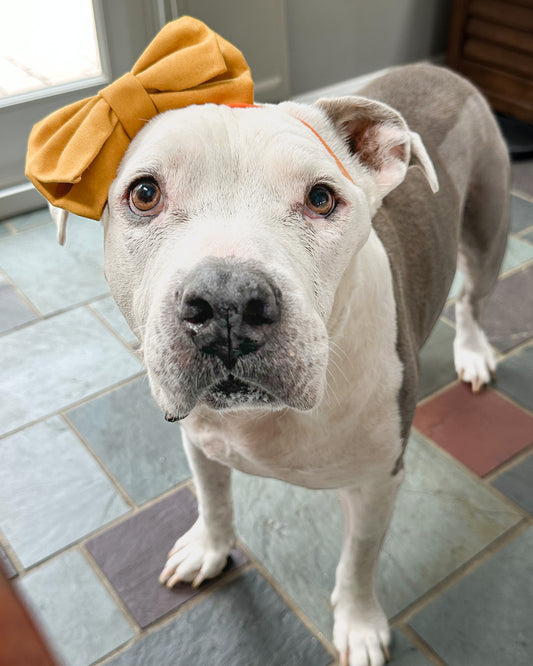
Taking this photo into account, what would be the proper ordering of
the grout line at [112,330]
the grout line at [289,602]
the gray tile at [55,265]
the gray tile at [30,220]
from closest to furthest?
the grout line at [289,602], the grout line at [112,330], the gray tile at [55,265], the gray tile at [30,220]

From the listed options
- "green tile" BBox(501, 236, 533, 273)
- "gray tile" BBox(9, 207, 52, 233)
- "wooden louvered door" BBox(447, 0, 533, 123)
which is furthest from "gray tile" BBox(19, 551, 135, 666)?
"wooden louvered door" BBox(447, 0, 533, 123)

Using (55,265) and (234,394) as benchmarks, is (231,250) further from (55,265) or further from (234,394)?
(55,265)

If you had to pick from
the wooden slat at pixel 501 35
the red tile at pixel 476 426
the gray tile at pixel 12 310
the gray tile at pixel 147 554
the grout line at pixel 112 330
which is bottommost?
the gray tile at pixel 147 554

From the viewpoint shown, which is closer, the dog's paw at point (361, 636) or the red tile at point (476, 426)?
the dog's paw at point (361, 636)

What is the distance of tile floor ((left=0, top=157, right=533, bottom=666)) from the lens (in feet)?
5.56

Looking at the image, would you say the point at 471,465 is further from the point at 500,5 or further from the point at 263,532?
the point at 500,5

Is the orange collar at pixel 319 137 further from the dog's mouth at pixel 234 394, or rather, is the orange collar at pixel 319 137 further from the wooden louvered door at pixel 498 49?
the wooden louvered door at pixel 498 49

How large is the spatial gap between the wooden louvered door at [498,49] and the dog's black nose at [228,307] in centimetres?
348

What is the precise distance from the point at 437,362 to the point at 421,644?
1066 millimetres

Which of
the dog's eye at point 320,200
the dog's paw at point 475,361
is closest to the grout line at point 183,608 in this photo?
the dog's paw at point 475,361

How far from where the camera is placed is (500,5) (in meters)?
3.83

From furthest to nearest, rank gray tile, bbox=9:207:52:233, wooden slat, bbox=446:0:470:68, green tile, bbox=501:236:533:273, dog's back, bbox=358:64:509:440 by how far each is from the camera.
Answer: wooden slat, bbox=446:0:470:68 < gray tile, bbox=9:207:52:233 < green tile, bbox=501:236:533:273 < dog's back, bbox=358:64:509:440

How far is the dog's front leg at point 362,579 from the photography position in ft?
4.85

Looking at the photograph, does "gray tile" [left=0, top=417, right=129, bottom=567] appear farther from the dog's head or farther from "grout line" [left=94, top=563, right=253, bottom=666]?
the dog's head
